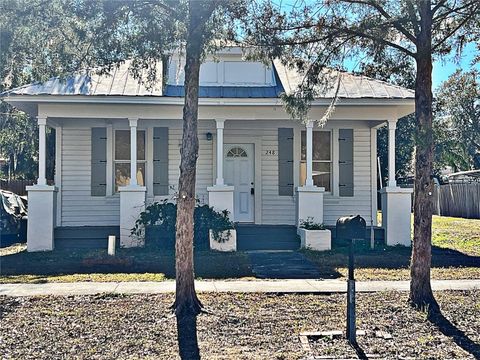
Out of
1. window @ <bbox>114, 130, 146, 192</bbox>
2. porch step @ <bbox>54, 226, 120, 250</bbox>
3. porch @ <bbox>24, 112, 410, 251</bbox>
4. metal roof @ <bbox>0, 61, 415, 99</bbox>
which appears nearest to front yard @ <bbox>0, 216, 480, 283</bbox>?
porch step @ <bbox>54, 226, 120, 250</bbox>

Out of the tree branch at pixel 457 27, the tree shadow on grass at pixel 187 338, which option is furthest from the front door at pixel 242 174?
the tree shadow on grass at pixel 187 338

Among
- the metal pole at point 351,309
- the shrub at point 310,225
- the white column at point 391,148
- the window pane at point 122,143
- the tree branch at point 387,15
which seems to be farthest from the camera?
the window pane at point 122,143

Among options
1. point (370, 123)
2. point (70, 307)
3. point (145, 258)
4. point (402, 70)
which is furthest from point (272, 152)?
point (70, 307)

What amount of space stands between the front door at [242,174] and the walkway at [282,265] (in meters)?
2.60

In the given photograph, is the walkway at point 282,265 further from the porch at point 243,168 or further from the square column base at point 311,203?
the porch at point 243,168

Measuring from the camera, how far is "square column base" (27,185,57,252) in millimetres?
13383

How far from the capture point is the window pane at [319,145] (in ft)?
50.7

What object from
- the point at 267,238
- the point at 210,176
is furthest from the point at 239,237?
the point at 210,176

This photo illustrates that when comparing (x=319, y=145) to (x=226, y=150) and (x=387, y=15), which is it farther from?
(x=387, y=15)

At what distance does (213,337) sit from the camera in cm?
620

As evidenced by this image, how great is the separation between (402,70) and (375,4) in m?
1.70

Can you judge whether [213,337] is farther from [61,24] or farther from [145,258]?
[145,258]

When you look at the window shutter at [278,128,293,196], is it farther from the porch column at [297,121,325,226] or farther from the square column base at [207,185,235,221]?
the square column base at [207,185,235,221]

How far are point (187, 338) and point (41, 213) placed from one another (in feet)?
27.5
